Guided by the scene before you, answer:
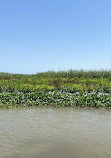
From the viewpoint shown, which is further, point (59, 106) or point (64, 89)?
point (64, 89)

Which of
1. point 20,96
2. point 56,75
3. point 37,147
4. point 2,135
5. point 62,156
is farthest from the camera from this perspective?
point 56,75

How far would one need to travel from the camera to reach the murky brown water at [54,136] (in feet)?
11.5

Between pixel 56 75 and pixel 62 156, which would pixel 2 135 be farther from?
pixel 56 75

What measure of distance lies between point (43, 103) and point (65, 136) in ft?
13.6

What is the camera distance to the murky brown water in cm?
352

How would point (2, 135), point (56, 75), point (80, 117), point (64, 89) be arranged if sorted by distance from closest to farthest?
1. point (2, 135)
2. point (80, 117)
3. point (64, 89)
4. point (56, 75)

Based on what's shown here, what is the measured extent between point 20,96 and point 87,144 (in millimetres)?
5451

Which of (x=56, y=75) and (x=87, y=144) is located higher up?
(x=56, y=75)

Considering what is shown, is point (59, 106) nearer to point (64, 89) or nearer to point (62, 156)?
point (64, 89)

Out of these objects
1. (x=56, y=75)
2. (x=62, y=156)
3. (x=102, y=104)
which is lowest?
(x=62, y=156)

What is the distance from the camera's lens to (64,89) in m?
11.3

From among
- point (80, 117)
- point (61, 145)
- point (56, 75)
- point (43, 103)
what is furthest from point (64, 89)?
Result: point (56, 75)

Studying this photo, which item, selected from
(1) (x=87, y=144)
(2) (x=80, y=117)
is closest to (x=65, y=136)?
(1) (x=87, y=144)

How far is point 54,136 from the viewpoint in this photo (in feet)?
14.4
